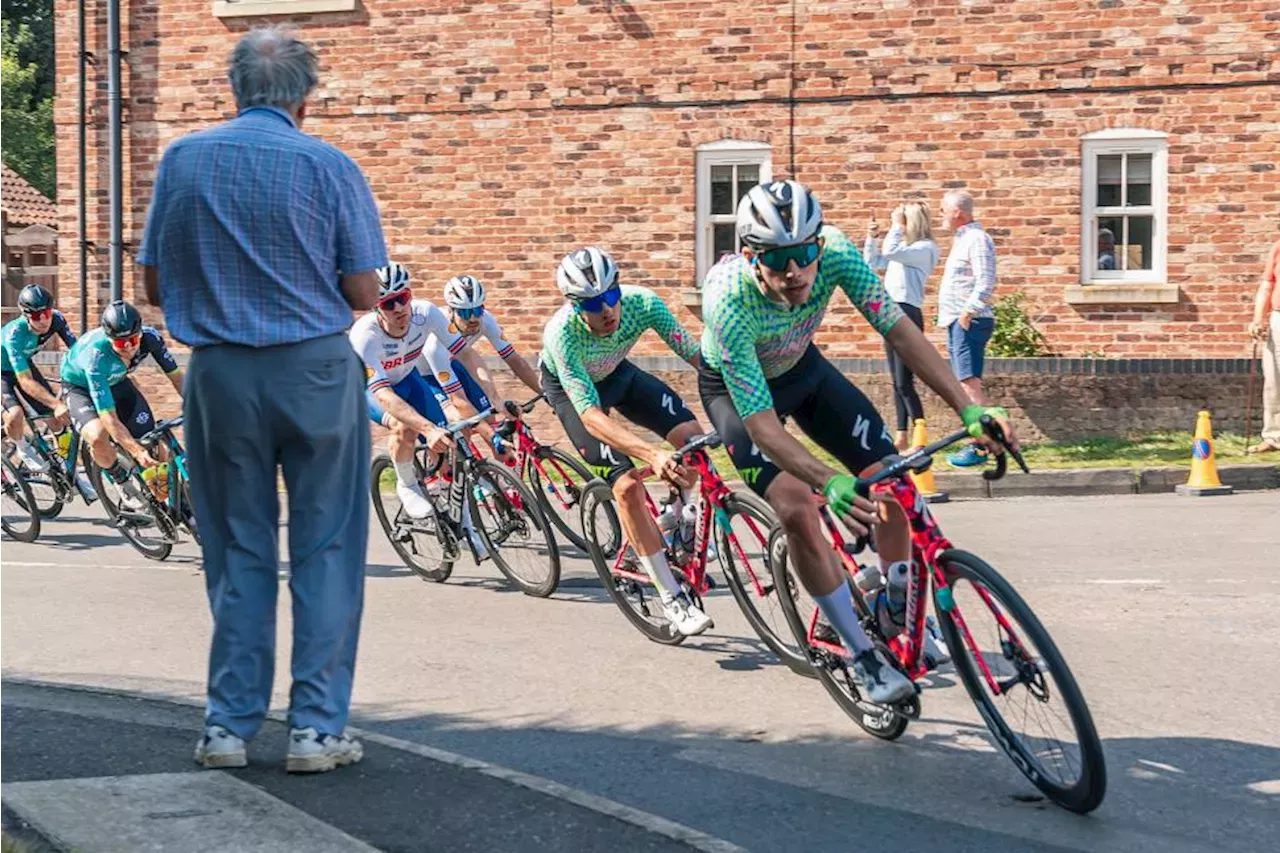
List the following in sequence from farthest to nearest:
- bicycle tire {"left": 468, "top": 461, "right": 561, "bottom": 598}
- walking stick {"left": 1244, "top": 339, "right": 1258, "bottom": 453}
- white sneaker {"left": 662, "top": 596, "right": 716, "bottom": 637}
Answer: walking stick {"left": 1244, "top": 339, "right": 1258, "bottom": 453}
bicycle tire {"left": 468, "top": 461, "right": 561, "bottom": 598}
white sneaker {"left": 662, "top": 596, "right": 716, "bottom": 637}

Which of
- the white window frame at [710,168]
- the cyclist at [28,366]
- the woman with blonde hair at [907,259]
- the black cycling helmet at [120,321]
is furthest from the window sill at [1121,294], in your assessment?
the black cycling helmet at [120,321]

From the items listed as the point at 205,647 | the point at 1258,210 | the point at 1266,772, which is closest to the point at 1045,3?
the point at 1258,210

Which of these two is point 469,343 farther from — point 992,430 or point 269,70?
point 992,430

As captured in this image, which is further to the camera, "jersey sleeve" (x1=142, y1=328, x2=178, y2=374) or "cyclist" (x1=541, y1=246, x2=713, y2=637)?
"jersey sleeve" (x1=142, y1=328, x2=178, y2=374)

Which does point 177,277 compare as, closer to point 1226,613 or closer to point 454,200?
point 1226,613

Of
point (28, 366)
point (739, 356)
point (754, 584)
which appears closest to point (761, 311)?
point (739, 356)

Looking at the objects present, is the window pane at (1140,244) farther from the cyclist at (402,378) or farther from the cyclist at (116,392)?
the cyclist at (116,392)

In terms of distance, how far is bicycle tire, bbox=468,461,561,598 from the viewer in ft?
33.7

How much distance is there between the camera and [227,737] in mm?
5777

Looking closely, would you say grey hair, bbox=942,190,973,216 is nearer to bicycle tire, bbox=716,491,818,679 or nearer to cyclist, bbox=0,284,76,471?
cyclist, bbox=0,284,76,471

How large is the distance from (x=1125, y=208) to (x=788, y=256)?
15.0m

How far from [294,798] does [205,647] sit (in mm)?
3865

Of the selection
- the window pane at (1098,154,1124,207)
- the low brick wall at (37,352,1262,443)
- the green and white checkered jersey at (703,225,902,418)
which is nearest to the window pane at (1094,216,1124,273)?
the window pane at (1098,154,1124,207)

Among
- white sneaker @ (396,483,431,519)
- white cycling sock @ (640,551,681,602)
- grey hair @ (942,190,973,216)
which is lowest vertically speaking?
A: white cycling sock @ (640,551,681,602)
